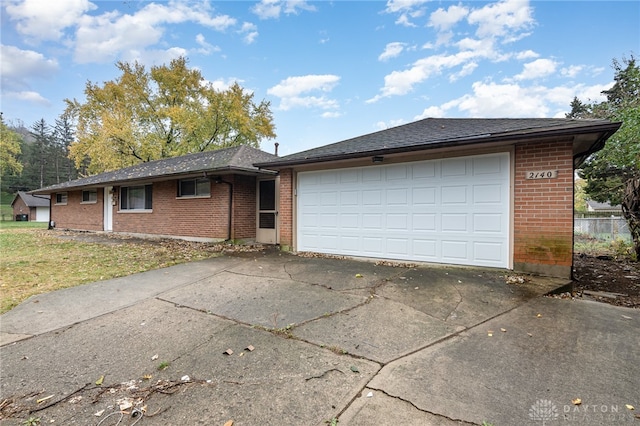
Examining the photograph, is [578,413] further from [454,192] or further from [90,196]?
[90,196]

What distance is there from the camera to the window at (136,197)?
43.0 ft

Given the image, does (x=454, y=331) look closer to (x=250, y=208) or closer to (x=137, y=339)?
(x=137, y=339)

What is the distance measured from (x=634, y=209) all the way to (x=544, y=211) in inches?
190

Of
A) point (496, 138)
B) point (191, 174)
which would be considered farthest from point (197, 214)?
point (496, 138)

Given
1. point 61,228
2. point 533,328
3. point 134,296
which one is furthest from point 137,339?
point 61,228

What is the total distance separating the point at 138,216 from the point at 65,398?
42.1 feet

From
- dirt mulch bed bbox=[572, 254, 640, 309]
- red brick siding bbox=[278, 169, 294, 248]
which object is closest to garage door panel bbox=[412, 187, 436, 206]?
dirt mulch bed bbox=[572, 254, 640, 309]

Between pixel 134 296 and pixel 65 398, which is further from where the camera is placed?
pixel 134 296

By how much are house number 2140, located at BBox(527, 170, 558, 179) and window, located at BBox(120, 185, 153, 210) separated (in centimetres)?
1368

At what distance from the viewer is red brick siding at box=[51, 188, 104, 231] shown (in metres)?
15.6

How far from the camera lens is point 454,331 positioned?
3221 millimetres

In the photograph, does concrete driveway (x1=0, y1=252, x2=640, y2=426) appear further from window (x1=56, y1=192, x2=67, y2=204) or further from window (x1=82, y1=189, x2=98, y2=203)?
window (x1=56, y1=192, x2=67, y2=204)

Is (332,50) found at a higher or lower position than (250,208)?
higher

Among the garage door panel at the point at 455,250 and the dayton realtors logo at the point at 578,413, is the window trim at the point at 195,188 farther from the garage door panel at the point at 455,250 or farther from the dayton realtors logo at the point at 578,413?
the dayton realtors logo at the point at 578,413
